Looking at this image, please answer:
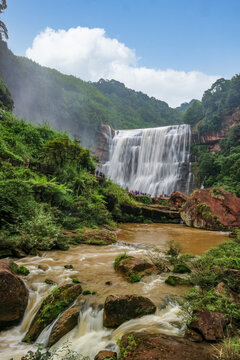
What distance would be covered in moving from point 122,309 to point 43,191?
6578mm

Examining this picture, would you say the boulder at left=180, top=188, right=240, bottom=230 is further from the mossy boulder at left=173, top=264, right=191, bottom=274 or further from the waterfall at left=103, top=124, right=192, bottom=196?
the waterfall at left=103, top=124, right=192, bottom=196

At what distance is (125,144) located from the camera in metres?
40.2

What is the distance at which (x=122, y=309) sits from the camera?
328 cm

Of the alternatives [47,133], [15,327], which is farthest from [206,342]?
[47,133]

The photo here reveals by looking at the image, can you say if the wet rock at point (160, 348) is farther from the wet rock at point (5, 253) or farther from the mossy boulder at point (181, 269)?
the wet rock at point (5, 253)

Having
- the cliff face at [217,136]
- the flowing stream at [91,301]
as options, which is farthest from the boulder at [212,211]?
the cliff face at [217,136]

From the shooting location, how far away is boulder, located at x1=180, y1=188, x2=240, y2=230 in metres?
14.7

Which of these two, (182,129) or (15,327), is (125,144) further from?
(15,327)

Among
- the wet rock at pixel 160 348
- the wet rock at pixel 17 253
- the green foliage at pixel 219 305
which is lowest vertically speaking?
the wet rock at pixel 17 253

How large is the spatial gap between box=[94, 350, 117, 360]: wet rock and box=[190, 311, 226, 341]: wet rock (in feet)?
3.64

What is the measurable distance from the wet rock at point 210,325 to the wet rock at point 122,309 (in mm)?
806

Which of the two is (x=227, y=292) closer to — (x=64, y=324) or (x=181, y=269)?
(x=181, y=269)

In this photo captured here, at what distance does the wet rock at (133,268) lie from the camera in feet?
15.8

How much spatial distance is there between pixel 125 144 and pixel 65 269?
3626 centimetres
